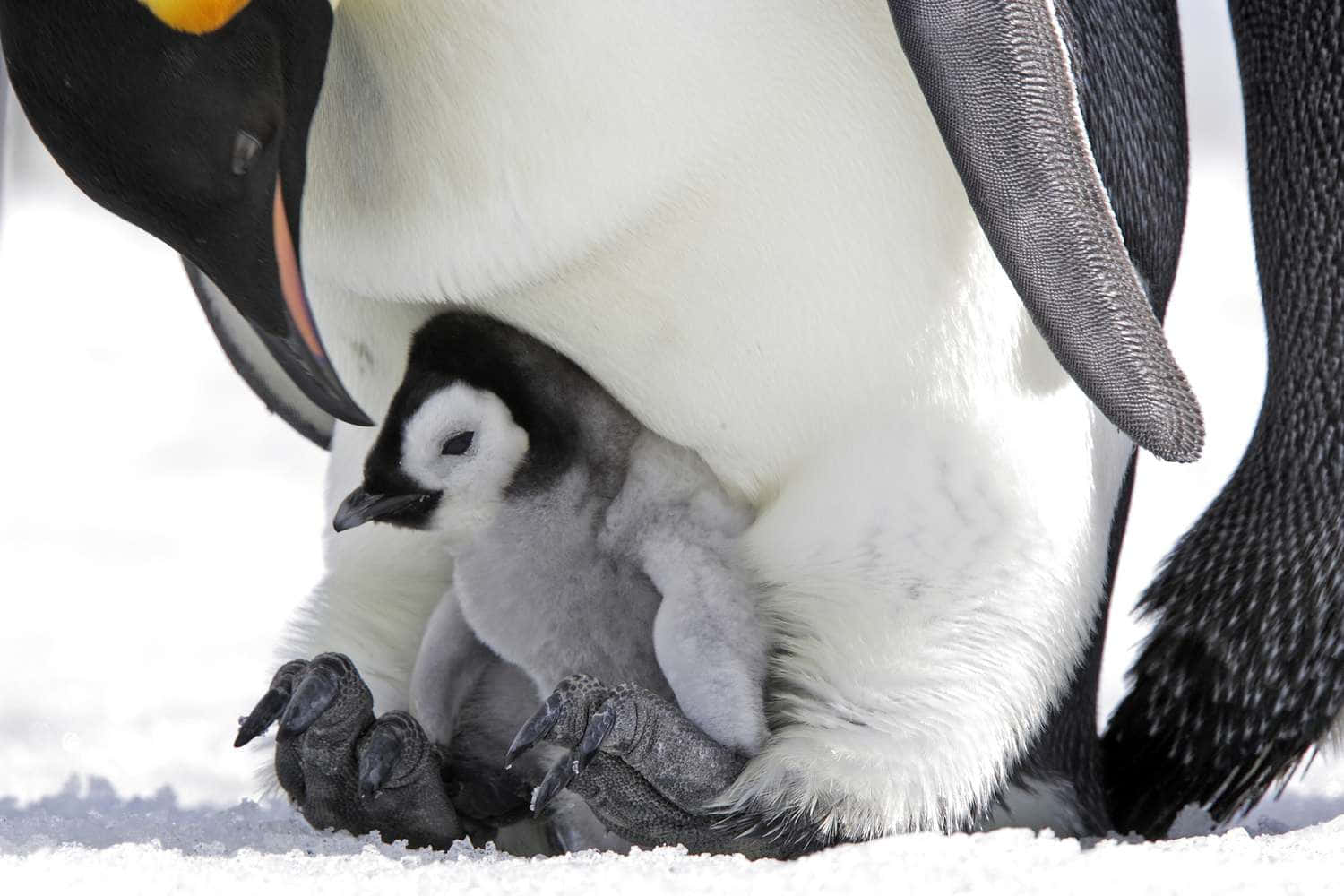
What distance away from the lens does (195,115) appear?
80cm

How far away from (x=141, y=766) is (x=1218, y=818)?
93 centimetres

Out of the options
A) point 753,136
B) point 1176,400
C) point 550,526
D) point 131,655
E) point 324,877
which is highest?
point 753,136

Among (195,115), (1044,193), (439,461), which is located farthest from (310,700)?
(1044,193)

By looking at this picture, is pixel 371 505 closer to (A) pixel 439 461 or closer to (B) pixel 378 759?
(A) pixel 439 461

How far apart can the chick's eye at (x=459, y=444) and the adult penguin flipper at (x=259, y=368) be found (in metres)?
0.31

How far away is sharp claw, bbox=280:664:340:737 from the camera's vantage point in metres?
1.01

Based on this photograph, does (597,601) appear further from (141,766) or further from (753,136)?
(141,766)

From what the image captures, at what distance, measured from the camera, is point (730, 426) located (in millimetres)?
1015

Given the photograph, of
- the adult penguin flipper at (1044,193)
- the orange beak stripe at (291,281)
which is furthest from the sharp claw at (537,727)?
the adult penguin flipper at (1044,193)

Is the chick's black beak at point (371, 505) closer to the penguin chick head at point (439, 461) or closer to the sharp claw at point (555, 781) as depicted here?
the penguin chick head at point (439, 461)

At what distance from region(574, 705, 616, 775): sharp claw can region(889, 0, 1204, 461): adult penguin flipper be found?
321 millimetres

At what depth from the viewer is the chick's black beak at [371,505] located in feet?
3.39

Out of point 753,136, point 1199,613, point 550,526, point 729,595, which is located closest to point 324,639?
point 550,526

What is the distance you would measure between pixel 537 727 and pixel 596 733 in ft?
0.12
